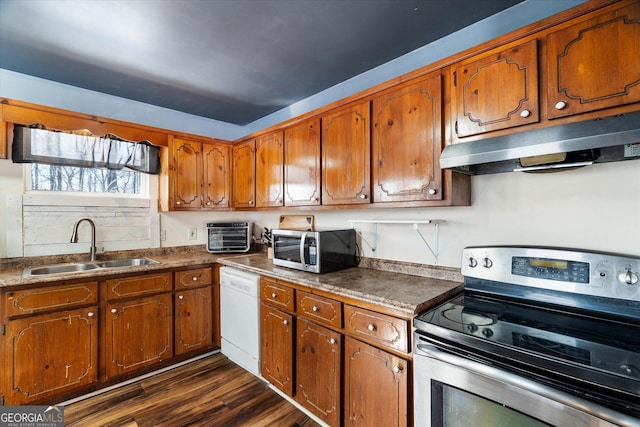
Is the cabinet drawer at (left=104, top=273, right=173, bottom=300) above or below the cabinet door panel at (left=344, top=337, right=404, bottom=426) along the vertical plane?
above

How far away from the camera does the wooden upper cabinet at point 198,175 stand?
2902 millimetres

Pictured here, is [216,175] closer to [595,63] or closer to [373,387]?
[373,387]

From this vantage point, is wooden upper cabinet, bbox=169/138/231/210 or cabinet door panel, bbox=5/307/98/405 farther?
wooden upper cabinet, bbox=169/138/231/210

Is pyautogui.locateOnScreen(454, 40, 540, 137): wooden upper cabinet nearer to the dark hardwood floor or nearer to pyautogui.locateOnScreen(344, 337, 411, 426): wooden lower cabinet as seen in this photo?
pyautogui.locateOnScreen(344, 337, 411, 426): wooden lower cabinet

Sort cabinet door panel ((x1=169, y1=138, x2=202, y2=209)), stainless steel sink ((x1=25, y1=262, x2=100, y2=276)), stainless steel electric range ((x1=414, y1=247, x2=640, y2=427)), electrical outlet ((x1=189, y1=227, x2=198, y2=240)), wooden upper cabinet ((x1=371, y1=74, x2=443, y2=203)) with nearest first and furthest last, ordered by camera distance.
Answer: stainless steel electric range ((x1=414, y1=247, x2=640, y2=427)) → wooden upper cabinet ((x1=371, y1=74, x2=443, y2=203)) → stainless steel sink ((x1=25, y1=262, x2=100, y2=276)) → cabinet door panel ((x1=169, y1=138, x2=202, y2=209)) → electrical outlet ((x1=189, y1=227, x2=198, y2=240))

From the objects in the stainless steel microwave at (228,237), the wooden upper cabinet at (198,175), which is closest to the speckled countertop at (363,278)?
the stainless steel microwave at (228,237)

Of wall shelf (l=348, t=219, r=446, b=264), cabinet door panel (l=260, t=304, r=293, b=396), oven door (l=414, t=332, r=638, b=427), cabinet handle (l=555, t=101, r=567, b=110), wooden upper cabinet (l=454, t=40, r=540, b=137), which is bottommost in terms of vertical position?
cabinet door panel (l=260, t=304, r=293, b=396)

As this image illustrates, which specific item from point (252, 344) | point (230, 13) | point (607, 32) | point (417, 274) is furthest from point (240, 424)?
point (607, 32)

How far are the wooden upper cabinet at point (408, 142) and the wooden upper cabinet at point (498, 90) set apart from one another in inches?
5.2

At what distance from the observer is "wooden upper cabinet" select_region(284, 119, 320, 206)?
234cm

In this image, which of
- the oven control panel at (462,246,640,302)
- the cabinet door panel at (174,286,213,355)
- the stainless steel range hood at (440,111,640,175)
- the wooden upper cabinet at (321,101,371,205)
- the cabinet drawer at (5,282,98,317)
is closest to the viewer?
the stainless steel range hood at (440,111,640,175)

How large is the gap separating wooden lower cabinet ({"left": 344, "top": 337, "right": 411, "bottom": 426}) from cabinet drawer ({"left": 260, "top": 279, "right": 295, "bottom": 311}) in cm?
53

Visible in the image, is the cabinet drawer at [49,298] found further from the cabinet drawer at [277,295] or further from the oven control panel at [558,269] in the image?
the oven control panel at [558,269]

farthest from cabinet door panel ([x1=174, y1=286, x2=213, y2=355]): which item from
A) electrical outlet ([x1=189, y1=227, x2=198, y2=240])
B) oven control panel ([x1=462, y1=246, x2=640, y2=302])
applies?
oven control panel ([x1=462, y1=246, x2=640, y2=302])
